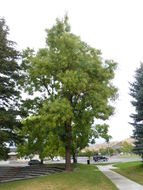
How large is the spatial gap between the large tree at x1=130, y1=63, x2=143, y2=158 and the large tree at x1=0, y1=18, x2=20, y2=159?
Result: 1065 cm

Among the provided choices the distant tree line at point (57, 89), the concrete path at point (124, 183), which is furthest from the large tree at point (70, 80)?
the concrete path at point (124, 183)

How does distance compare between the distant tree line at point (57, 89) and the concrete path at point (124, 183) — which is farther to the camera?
the distant tree line at point (57, 89)

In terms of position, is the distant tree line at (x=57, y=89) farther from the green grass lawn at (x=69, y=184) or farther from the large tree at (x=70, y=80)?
the green grass lawn at (x=69, y=184)

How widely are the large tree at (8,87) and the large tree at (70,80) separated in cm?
158

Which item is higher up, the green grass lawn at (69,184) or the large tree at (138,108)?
the large tree at (138,108)

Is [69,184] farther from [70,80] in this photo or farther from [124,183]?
[70,80]

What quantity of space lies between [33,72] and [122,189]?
11.9m

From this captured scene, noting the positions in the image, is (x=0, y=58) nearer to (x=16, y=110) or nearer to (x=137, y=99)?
(x=16, y=110)

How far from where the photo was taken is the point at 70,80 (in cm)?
1836

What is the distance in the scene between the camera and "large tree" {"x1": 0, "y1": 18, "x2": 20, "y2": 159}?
1895cm

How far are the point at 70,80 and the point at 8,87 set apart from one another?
5.53m

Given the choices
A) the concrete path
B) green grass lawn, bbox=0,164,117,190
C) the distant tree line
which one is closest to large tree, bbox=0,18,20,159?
the distant tree line

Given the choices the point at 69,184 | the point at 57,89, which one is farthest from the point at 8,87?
the point at 69,184

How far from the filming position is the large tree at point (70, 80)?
18656mm
